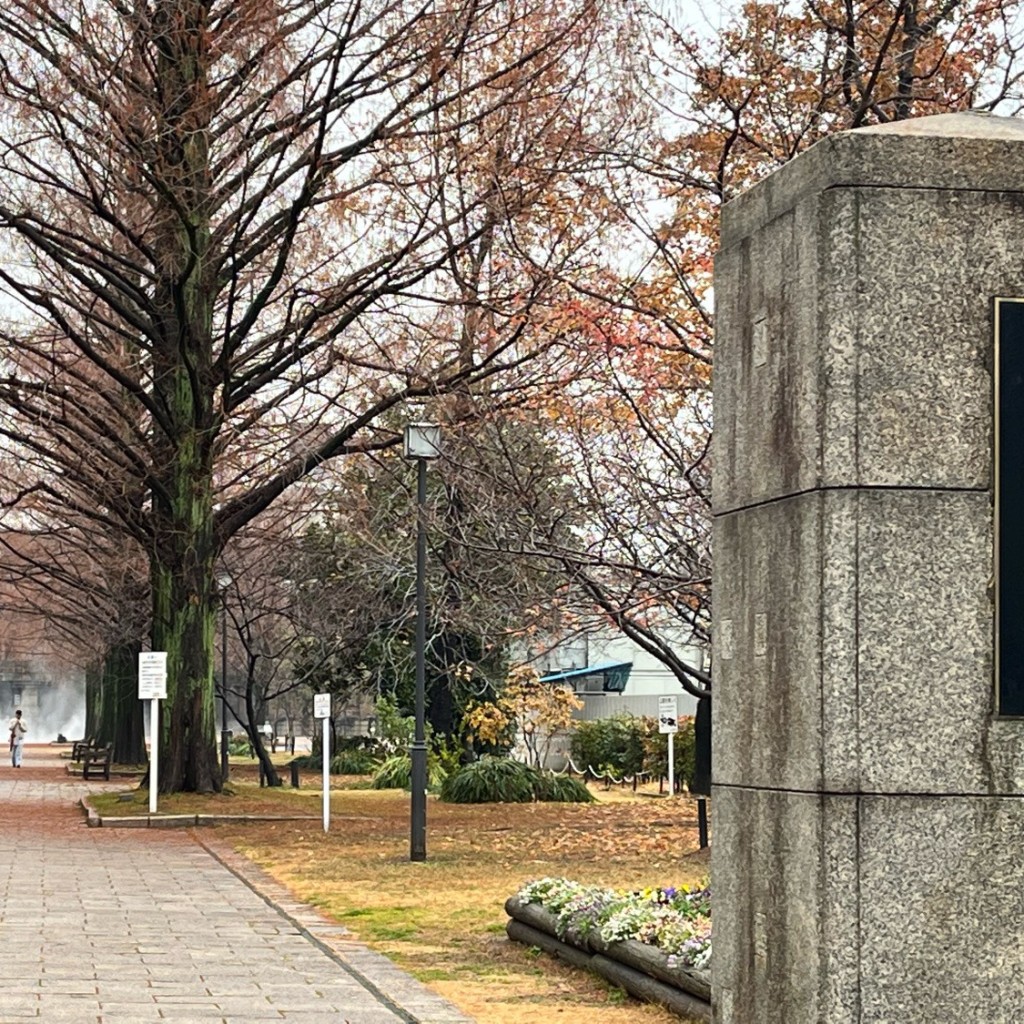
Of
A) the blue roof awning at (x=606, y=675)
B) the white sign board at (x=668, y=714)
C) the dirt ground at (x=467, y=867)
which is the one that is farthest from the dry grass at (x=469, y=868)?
the blue roof awning at (x=606, y=675)

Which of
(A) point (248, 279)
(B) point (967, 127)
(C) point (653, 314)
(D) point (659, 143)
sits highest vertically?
(A) point (248, 279)

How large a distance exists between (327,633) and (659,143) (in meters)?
25.8

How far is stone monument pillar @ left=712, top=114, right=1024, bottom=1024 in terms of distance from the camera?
18.5ft

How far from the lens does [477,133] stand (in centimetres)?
2397

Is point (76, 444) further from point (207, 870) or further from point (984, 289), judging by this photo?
point (984, 289)

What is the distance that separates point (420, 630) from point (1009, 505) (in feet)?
46.9

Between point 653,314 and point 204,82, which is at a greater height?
point 204,82

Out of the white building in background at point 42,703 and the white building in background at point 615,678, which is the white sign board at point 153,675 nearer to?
the white building in background at point 615,678

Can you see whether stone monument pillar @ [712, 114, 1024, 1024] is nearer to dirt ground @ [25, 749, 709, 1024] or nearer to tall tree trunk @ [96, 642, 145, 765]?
dirt ground @ [25, 749, 709, 1024]

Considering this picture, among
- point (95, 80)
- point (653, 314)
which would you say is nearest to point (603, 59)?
point (653, 314)

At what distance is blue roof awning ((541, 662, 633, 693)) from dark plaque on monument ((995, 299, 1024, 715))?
45177 millimetres

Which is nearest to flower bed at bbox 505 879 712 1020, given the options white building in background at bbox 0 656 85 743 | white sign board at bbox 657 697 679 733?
white sign board at bbox 657 697 679 733

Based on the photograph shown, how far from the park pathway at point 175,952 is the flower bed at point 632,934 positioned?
1.08 metres

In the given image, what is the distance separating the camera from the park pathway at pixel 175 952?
32.6 feet
